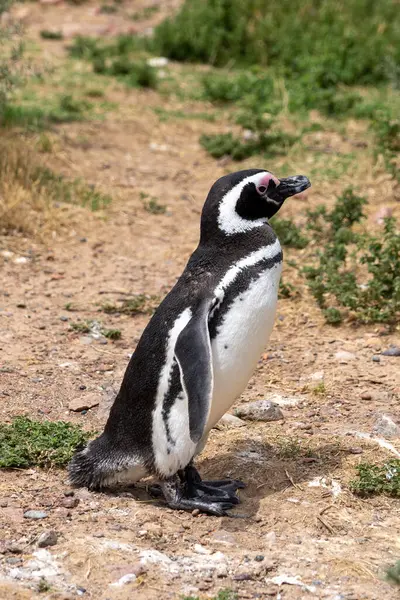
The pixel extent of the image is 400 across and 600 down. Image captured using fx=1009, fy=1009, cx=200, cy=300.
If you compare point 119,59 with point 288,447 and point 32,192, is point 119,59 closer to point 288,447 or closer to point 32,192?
point 32,192

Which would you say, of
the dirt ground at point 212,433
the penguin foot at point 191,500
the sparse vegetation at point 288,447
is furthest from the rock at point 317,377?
the penguin foot at point 191,500

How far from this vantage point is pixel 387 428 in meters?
4.56

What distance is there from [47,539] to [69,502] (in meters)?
0.36

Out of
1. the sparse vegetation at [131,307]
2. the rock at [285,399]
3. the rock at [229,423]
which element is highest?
the rock at [229,423]

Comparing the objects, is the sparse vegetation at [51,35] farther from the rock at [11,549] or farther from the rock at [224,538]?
the rock at [11,549]

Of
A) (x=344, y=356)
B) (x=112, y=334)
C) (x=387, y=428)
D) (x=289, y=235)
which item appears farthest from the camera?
(x=289, y=235)

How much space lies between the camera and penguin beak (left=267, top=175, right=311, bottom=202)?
407 cm

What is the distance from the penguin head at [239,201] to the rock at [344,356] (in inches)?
60.1

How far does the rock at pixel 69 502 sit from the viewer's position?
12.5 feet

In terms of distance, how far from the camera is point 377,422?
463 cm

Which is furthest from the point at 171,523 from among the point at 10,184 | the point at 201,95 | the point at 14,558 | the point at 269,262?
the point at 201,95

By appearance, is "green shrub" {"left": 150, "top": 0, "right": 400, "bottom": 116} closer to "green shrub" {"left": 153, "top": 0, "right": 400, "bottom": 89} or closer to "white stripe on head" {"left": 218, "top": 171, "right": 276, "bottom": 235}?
"green shrub" {"left": 153, "top": 0, "right": 400, "bottom": 89}

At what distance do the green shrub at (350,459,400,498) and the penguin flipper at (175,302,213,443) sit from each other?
762mm

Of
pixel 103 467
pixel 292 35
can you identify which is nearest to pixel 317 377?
pixel 103 467
